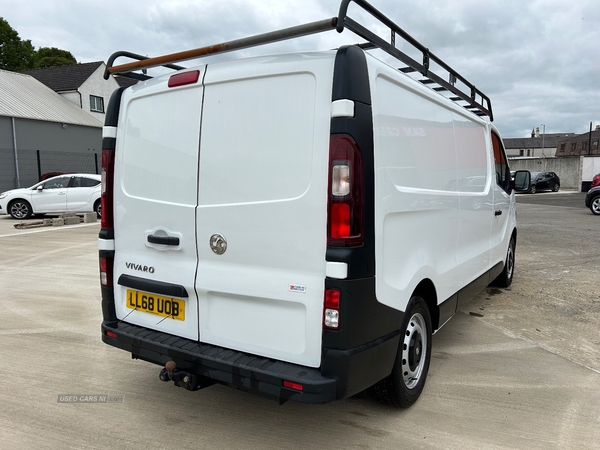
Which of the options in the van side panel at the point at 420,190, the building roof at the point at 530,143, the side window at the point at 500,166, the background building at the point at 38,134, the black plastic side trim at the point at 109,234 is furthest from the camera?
the building roof at the point at 530,143

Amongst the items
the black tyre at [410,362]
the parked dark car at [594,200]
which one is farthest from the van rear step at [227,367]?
the parked dark car at [594,200]

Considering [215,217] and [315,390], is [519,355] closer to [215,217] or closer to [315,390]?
[315,390]

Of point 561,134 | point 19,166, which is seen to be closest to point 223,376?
point 19,166

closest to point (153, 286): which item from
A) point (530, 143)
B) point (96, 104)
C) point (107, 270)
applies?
point (107, 270)

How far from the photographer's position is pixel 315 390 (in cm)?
238

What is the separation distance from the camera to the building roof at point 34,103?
84.7 feet

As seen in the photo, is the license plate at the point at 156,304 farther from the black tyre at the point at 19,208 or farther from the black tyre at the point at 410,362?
the black tyre at the point at 19,208

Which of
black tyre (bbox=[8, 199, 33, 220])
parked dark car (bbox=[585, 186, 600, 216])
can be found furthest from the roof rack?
parked dark car (bbox=[585, 186, 600, 216])

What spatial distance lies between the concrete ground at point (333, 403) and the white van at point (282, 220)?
35cm

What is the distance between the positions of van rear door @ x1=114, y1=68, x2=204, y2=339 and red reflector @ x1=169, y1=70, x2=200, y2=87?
0.07 ft

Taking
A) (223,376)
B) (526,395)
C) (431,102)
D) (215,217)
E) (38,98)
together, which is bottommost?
(526,395)

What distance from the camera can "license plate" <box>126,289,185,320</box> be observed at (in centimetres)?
295

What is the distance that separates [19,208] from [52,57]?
40694mm

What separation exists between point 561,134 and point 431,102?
121 meters
